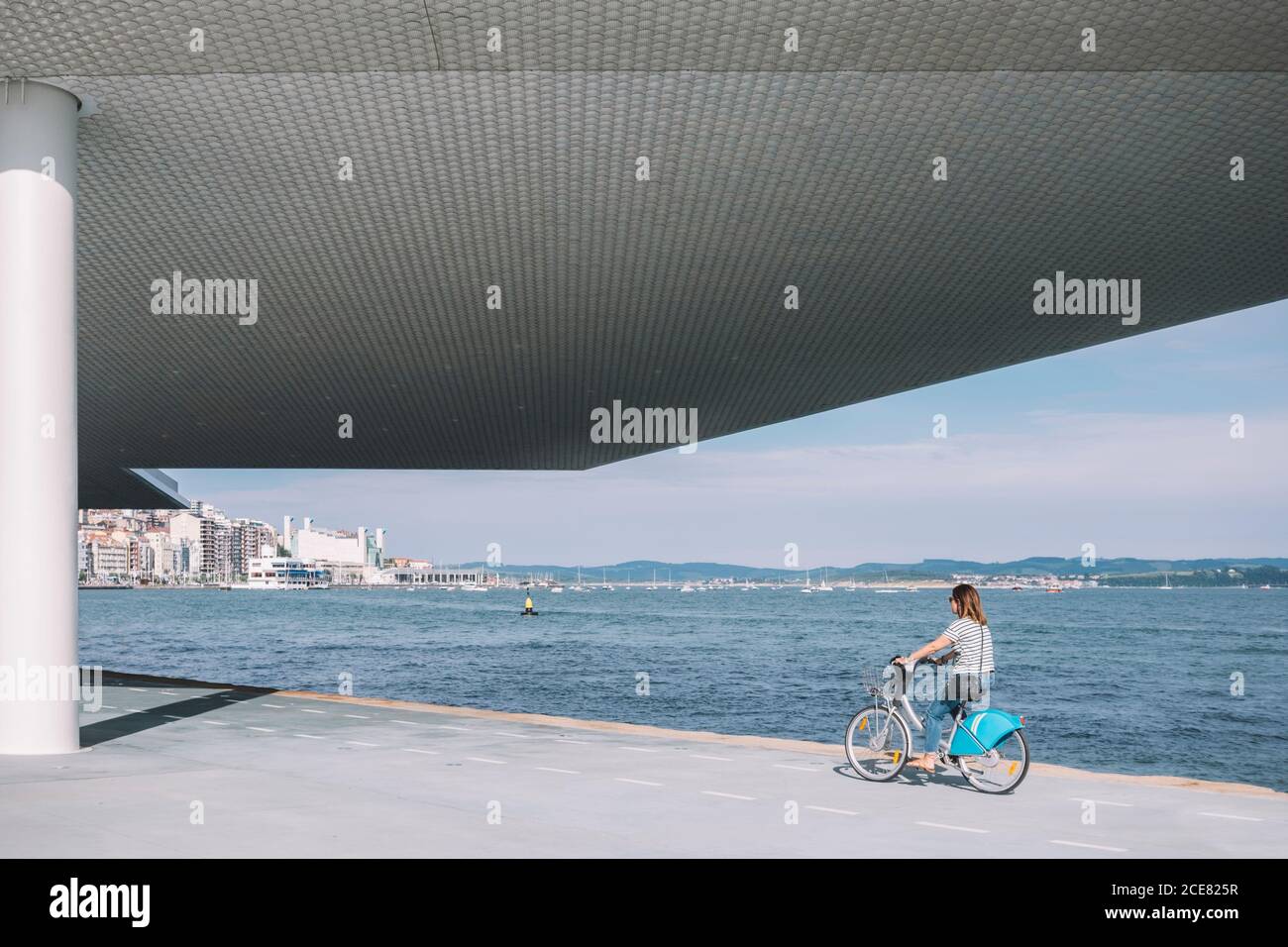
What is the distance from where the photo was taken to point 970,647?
27.8ft

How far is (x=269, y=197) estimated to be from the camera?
44.2 ft

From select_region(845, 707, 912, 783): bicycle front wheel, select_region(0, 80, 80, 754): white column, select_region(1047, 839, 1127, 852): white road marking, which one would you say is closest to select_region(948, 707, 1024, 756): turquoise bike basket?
select_region(845, 707, 912, 783): bicycle front wheel

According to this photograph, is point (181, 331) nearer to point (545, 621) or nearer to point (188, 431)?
point (188, 431)

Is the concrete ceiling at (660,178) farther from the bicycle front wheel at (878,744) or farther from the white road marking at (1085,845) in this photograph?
the white road marking at (1085,845)

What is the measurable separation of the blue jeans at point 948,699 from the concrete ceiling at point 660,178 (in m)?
4.74

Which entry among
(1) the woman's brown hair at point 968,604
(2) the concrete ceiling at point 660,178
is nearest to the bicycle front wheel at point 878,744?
(1) the woman's brown hair at point 968,604

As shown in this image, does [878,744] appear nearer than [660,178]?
Yes

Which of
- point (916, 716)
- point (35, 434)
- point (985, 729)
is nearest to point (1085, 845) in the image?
point (985, 729)

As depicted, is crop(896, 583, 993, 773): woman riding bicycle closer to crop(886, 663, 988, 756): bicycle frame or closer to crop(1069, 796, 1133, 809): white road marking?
crop(886, 663, 988, 756): bicycle frame

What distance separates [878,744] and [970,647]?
1.00 m

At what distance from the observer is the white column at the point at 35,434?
31.9 ft

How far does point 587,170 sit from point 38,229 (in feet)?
17.1

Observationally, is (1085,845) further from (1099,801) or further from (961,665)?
(961,665)
